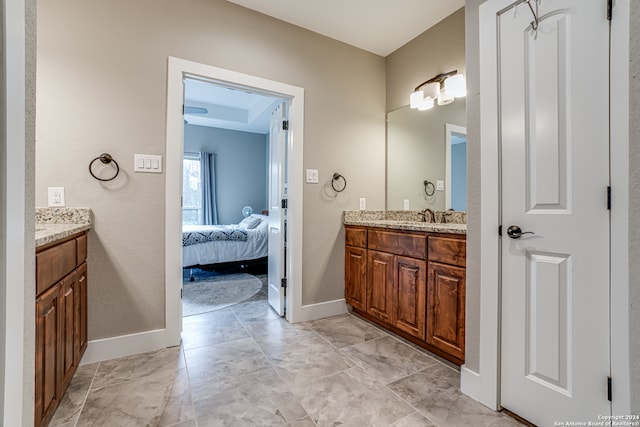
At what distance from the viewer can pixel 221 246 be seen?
4.07 m

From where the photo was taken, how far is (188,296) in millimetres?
3248

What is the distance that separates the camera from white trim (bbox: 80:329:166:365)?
6.11ft

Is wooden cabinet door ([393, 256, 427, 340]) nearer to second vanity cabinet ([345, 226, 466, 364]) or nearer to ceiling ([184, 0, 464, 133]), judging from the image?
second vanity cabinet ([345, 226, 466, 364])

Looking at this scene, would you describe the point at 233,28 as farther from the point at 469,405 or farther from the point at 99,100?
the point at 469,405

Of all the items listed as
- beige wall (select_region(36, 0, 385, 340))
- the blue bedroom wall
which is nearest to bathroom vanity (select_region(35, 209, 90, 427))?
beige wall (select_region(36, 0, 385, 340))

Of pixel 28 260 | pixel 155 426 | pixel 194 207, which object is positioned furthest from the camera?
pixel 194 207

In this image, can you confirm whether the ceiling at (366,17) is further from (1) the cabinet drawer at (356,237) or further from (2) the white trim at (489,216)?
(1) the cabinet drawer at (356,237)

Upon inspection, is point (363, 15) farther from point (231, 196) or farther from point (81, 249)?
point (231, 196)

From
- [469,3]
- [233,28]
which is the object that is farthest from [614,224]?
[233,28]

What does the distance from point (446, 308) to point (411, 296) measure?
0.96ft

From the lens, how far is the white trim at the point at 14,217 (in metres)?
0.58

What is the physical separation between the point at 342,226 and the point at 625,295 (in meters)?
1.94

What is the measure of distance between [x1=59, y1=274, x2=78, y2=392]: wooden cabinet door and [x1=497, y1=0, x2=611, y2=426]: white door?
209 cm

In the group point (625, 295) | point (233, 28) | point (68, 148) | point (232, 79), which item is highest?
point (233, 28)
